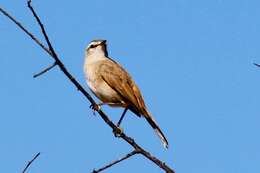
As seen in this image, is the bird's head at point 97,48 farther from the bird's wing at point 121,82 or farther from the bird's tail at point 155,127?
the bird's tail at point 155,127

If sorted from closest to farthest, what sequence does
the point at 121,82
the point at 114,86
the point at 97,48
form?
the point at 114,86
the point at 121,82
the point at 97,48

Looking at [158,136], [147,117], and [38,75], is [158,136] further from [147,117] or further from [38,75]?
[38,75]

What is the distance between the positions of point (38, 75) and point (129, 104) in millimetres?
4647

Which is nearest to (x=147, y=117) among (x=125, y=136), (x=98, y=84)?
(x=98, y=84)

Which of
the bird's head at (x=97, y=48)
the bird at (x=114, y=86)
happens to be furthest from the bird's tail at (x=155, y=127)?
the bird's head at (x=97, y=48)

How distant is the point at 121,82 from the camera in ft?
33.2

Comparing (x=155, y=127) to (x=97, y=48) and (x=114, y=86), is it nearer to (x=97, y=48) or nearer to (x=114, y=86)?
(x=114, y=86)

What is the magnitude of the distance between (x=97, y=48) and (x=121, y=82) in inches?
73.8

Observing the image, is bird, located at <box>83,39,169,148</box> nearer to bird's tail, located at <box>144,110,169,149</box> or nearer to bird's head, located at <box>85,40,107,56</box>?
bird's tail, located at <box>144,110,169,149</box>

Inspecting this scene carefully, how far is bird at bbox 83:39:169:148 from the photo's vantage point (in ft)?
31.1

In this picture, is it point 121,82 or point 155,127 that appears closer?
point 155,127

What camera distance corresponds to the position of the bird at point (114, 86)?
31.1ft

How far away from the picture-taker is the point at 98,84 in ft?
33.1

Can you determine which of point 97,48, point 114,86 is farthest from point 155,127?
point 97,48
